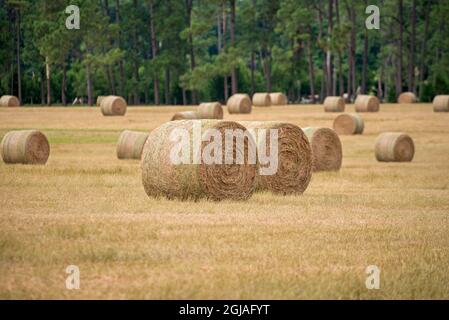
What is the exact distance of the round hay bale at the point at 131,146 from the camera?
33156 millimetres

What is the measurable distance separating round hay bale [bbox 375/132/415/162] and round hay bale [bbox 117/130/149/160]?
22.6 ft

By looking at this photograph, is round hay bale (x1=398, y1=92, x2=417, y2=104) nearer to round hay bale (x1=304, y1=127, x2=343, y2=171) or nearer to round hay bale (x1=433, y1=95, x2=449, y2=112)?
round hay bale (x1=433, y1=95, x2=449, y2=112)

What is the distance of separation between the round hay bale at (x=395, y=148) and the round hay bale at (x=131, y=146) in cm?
689

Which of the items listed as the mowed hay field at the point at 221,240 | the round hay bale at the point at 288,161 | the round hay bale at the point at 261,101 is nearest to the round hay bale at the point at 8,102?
the round hay bale at the point at 261,101

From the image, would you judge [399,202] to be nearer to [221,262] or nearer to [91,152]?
[221,262]

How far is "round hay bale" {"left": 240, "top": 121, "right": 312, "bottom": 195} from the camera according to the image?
22.6 meters

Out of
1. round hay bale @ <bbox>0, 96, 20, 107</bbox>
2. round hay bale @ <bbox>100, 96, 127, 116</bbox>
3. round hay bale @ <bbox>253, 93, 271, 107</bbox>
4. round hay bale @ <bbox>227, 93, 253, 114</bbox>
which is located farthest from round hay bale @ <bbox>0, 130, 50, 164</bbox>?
round hay bale @ <bbox>0, 96, 20, 107</bbox>

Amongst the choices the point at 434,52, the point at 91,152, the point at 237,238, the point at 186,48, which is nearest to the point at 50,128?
the point at 91,152

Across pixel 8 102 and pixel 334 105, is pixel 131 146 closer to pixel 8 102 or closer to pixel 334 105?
pixel 334 105

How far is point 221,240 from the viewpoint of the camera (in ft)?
48.4

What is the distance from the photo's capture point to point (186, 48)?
333ft

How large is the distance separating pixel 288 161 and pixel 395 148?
11737 mm

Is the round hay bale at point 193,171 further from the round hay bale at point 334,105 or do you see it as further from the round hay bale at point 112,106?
the round hay bale at point 334,105
